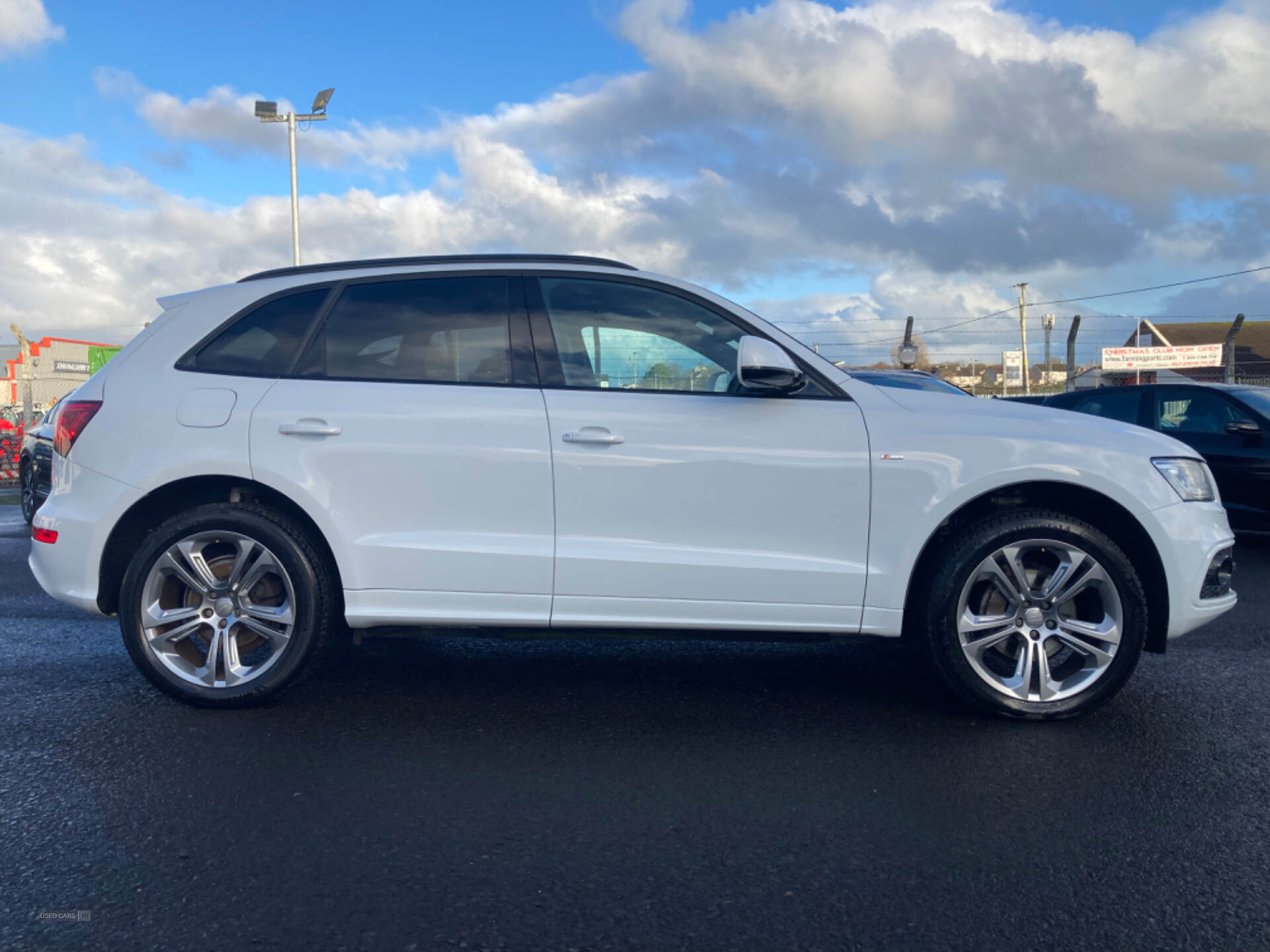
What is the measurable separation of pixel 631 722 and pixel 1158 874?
6.01 feet

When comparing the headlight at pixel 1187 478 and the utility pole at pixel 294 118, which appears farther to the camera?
the utility pole at pixel 294 118

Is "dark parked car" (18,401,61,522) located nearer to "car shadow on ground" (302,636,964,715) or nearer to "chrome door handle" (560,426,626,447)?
"car shadow on ground" (302,636,964,715)

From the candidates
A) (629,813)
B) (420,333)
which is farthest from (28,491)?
(629,813)

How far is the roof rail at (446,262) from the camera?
414cm

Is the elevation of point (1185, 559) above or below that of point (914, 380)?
below

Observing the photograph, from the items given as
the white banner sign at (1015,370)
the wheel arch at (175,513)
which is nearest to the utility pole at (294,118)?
the wheel arch at (175,513)

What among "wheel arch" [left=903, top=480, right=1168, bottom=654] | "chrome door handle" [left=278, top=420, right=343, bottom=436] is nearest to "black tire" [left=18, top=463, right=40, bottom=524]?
"chrome door handle" [left=278, top=420, right=343, bottom=436]

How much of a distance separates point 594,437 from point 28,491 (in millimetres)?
7341

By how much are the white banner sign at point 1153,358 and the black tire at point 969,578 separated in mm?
32446

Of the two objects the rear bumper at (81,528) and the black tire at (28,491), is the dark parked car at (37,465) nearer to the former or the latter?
the black tire at (28,491)

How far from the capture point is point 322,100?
22203 mm

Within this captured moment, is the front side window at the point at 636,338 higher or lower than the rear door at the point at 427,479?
higher

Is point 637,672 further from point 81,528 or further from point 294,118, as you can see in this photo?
point 294,118

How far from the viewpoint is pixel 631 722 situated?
378 cm
